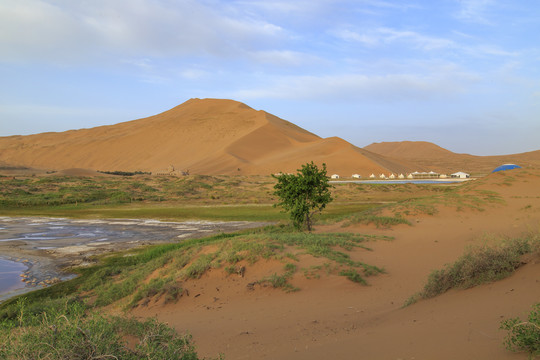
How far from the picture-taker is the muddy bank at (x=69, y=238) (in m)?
13.9

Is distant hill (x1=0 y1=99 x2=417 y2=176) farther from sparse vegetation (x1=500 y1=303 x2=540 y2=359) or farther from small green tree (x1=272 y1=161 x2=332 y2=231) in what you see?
sparse vegetation (x1=500 y1=303 x2=540 y2=359)

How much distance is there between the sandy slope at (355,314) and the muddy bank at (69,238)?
282 inches

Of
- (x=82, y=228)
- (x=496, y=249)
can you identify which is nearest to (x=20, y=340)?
(x=496, y=249)

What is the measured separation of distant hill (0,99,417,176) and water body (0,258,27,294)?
69.9 metres

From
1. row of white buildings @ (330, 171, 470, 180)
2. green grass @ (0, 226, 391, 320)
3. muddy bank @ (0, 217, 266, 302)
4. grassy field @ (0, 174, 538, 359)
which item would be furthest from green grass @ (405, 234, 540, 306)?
row of white buildings @ (330, 171, 470, 180)

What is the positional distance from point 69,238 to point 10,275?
6952 mm

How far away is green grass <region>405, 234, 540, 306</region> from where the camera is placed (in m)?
6.26

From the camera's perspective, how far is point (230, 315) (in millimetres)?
7641

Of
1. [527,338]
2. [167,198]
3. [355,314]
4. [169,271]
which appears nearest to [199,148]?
[167,198]

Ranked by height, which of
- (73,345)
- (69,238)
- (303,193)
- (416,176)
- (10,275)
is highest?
(416,176)

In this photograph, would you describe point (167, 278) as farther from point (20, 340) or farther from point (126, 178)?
point (126, 178)

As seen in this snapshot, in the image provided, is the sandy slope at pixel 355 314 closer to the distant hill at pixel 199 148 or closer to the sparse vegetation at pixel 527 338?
the sparse vegetation at pixel 527 338

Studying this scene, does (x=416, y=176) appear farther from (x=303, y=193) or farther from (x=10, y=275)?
(x=10, y=275)

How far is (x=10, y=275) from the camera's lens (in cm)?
1336
